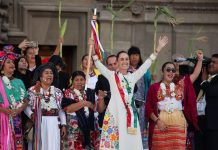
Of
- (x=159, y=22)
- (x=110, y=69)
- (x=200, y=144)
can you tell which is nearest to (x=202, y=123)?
(x=200, y=144)

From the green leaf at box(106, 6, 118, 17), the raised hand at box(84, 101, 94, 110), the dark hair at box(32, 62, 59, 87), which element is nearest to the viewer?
the dark hair at box(32, 62, 59, 87)

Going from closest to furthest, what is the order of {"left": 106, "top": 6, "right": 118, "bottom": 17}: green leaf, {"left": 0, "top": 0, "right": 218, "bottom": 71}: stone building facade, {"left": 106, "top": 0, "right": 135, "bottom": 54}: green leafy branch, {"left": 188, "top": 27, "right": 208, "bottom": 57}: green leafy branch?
{"left": 106, "top": 6, "right": 118, "bottom": 17}: green leaf
{"left": 106, "top": 0, "right": 135, "bottom": 54}: green leafy branch
{"left": 0, "top": 0, "right": 218, "bottom": 71}: stone building facade
{"left": 188, "top": 27, "right": 208, "bottom": 57}: green leafy branch

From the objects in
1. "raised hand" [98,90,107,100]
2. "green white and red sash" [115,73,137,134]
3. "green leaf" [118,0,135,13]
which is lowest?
"green white and red sash" [115,73,137,134]

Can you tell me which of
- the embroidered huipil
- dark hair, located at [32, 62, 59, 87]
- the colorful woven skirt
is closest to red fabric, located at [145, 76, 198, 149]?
the colorful woven skirt

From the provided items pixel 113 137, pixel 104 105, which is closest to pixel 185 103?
pixel 104 105

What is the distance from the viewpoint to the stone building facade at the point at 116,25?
17.6m

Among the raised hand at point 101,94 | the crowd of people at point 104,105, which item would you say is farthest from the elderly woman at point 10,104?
the raised hand at point 101,94

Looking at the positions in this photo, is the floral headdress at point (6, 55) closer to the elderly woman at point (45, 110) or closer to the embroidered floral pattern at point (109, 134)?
the elderly woman at point (45, 110)

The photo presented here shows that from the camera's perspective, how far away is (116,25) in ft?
59.0

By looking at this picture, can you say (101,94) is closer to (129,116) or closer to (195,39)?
(129,116)

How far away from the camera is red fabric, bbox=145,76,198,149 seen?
539 inches

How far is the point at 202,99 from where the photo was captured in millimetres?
14625

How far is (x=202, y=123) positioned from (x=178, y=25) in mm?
4286

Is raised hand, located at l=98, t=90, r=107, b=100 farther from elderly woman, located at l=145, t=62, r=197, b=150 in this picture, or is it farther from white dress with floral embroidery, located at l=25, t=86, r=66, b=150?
elderly woman, located at l=145, t=62, r=197, b=150
